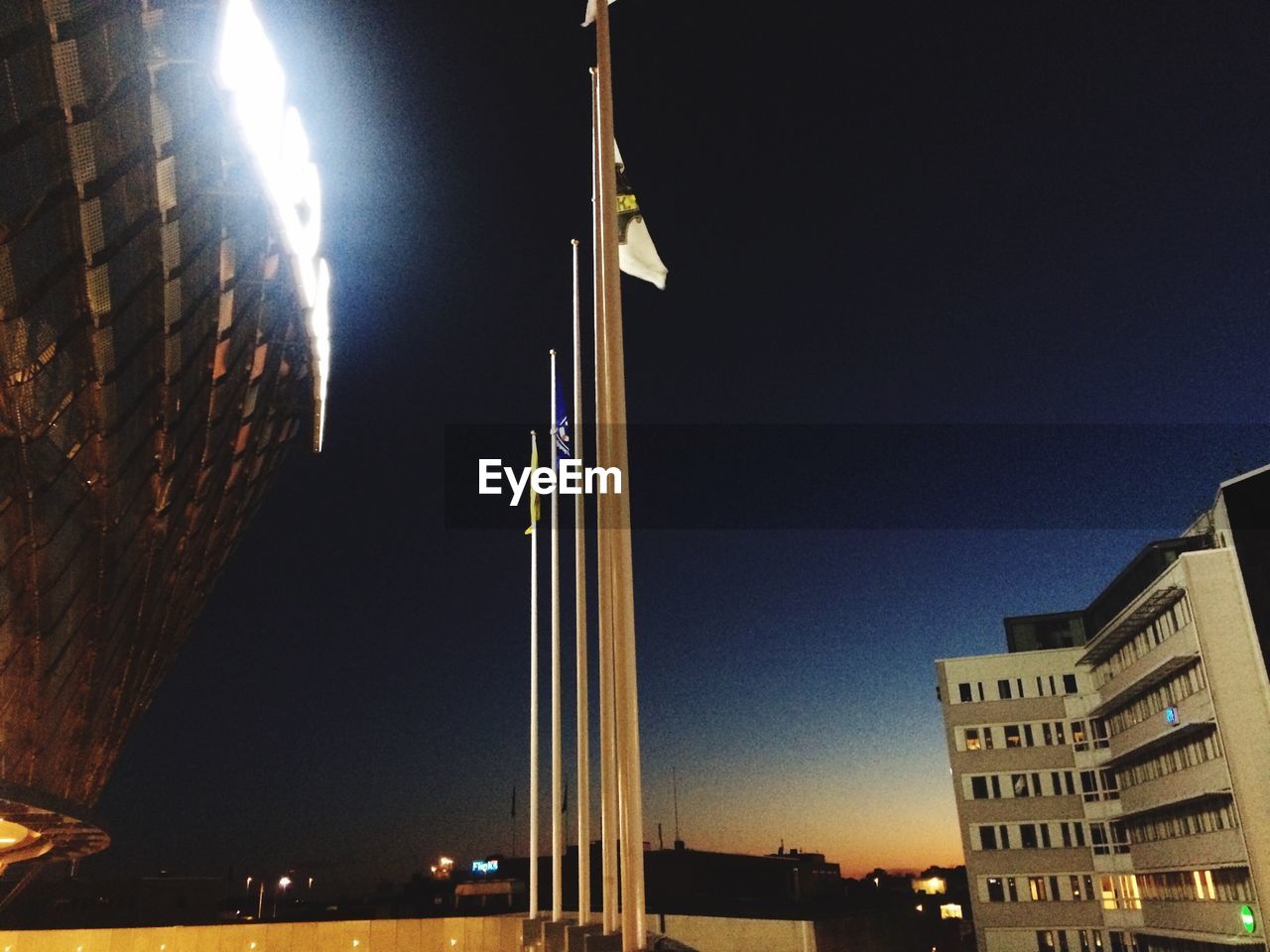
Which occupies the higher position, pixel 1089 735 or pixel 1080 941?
pixel 1089 735

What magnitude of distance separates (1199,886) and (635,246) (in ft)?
165

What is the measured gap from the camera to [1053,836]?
61.8m

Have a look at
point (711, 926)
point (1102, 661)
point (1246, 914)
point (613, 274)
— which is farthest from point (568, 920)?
point (1102, 661)

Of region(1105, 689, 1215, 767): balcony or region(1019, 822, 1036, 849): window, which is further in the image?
region(1019, 822, 1036, 849): window

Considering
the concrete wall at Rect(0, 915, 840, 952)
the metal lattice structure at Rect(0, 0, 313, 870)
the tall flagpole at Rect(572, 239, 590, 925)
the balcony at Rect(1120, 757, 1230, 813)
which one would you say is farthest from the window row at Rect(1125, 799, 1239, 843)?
the metal lattice structure at Rect(0, 0, 313, 870)

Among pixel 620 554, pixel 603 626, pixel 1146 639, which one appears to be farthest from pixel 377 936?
pixel 1146 639

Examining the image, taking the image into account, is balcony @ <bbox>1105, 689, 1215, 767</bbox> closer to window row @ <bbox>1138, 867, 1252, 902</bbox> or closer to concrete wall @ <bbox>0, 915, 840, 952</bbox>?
window row @ <bbox>1138, 867, 1252, 902</bbox>

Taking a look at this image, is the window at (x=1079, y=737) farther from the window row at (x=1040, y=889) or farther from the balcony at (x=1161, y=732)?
the window row at (x=1040, y=889)

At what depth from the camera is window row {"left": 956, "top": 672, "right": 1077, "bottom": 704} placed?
216 ft

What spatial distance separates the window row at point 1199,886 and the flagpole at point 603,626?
40.8 meters

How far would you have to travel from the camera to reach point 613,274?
13141 mm

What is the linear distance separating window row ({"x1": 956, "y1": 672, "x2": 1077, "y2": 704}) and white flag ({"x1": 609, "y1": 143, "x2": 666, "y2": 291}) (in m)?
60.1

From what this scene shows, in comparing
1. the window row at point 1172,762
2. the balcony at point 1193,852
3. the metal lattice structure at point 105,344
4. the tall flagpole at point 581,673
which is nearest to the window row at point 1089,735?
the window row at point 1172,762

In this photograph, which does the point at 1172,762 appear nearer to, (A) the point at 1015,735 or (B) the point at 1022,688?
(A) the point at 1015,735
